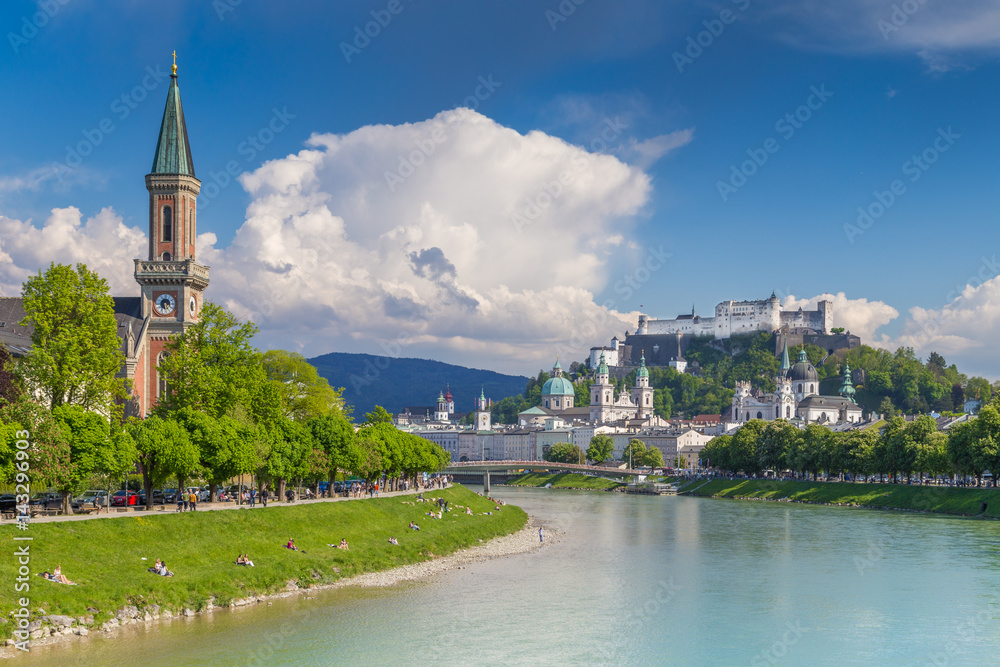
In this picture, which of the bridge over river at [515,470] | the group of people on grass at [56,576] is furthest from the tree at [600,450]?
the group of people on grass at [56,576]

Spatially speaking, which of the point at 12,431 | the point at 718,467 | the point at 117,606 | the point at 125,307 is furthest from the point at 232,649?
the point at 718,467

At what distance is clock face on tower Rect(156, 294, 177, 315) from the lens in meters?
67.3

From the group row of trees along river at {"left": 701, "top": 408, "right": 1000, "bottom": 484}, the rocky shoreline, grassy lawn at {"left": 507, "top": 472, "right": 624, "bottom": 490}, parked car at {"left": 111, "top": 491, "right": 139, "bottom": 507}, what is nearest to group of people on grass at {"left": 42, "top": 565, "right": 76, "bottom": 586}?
the rocky shoreline

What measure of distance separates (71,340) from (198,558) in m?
12.3

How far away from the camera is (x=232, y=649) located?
103ft

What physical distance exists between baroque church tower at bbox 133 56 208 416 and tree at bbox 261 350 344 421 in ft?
32.7

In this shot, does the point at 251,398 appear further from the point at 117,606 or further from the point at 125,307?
the point at 117,606

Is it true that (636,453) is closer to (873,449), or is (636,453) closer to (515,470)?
(515,470)

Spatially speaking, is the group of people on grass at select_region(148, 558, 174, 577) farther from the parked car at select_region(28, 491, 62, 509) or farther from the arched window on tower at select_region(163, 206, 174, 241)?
the arched window on tower at select_region(163, 206, 174, 241)

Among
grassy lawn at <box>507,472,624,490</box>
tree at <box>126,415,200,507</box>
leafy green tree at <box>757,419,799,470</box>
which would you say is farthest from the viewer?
grassy lawn at <box>507,472,624,490</box>

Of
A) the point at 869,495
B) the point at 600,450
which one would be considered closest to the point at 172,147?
the point at 869,495

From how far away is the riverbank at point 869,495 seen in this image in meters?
78.8

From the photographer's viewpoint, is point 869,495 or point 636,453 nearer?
point 869,495

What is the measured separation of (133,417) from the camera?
49.9m
